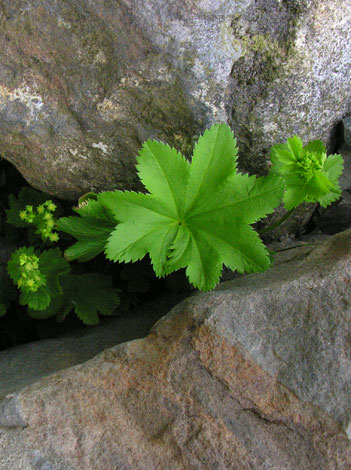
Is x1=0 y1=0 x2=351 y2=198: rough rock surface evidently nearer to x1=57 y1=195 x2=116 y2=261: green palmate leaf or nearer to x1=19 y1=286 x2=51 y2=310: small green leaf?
x1=57 y1=195 x2=116 y2=261: green palmate leaf

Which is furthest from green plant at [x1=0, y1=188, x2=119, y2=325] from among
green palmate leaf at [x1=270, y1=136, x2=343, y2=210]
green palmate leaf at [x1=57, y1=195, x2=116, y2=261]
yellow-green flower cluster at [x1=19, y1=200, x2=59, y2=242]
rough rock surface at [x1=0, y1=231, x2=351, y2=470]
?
green palmate leaf at [x1=270, y1=136, x2=343, y2=210]

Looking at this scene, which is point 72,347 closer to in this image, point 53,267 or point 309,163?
point 53,267

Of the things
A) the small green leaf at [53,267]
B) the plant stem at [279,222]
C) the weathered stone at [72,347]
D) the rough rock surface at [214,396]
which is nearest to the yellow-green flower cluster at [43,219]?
the small green leaf at [53,267]

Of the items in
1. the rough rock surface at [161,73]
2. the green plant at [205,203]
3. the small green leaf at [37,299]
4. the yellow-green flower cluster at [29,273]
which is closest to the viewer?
the rough rock surface at [161,73]

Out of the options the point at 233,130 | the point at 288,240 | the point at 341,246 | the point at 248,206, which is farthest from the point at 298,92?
the point at 288,240

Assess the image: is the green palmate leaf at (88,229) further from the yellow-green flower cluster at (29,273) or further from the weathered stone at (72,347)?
the weathered stone at (72,347)

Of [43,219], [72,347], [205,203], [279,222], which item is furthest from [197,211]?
[72,347]
